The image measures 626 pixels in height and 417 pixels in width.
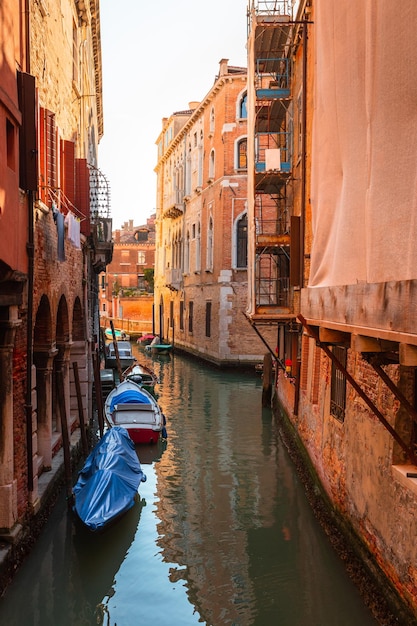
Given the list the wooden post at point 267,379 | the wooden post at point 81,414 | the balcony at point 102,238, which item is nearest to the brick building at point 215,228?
the wooden post at point 267,379

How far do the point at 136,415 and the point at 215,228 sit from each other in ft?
46.2

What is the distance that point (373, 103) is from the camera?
13.4 ft

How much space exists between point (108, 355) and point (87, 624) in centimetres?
2063

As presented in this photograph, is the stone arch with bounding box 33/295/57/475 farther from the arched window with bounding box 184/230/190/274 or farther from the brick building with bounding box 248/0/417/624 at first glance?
the arched window with bounding box 184/230/190/274

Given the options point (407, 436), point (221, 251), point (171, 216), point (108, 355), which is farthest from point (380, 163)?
point (171, 216)

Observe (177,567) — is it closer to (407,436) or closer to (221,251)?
(407,436)

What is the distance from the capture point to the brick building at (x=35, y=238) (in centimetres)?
664

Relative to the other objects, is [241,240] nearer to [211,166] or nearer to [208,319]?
[211,166]

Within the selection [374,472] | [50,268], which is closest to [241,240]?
[50,268]

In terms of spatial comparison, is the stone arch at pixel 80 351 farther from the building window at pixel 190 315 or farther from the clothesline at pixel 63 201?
the building window at pixel 190 315

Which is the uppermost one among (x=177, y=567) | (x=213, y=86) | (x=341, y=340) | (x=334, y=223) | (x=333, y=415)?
(x=213, y=86)

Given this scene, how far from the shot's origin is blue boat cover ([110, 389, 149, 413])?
1409 cm

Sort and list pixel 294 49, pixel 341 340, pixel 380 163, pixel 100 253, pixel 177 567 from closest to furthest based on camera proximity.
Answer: pixel 380 163
pixel 341 340
pixel 177 567
pixel 294 49
pixel 100 253

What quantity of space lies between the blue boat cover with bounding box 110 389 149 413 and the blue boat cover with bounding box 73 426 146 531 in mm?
3813
